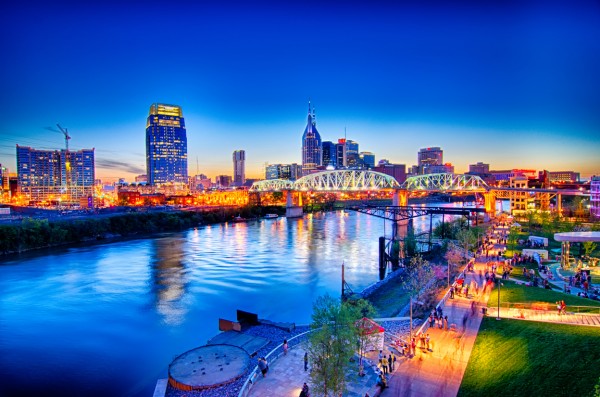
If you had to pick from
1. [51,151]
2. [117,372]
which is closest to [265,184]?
[51,151]

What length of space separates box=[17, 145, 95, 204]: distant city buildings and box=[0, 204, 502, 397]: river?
5285 inches

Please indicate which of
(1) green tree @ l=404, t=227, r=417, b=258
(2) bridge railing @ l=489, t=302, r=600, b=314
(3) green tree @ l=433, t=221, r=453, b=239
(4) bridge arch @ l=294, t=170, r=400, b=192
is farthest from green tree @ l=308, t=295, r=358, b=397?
(4) bridge arch @ l=294, t=170, r=400, b=192

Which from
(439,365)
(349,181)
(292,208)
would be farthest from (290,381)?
(349,181)

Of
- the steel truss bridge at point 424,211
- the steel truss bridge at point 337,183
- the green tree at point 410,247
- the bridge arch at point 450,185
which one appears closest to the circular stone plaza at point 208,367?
the green tree at point 410,247

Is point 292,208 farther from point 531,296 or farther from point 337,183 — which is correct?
point 531,296

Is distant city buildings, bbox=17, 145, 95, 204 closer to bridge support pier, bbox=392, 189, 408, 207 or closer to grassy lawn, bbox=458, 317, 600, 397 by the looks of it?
bridge support pier, bbox=392, 189, 408, 207

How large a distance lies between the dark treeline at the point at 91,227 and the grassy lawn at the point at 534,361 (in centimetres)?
6152

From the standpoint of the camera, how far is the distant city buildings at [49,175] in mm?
164875

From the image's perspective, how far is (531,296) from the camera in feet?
68.8

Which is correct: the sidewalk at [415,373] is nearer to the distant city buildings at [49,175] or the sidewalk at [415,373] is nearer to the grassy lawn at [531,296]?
the grassy lawn at [531,296]

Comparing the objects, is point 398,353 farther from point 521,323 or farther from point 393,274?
point 393,274

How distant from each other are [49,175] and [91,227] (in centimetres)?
13871

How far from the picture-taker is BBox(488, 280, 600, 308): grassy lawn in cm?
1923

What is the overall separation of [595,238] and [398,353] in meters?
17.4
